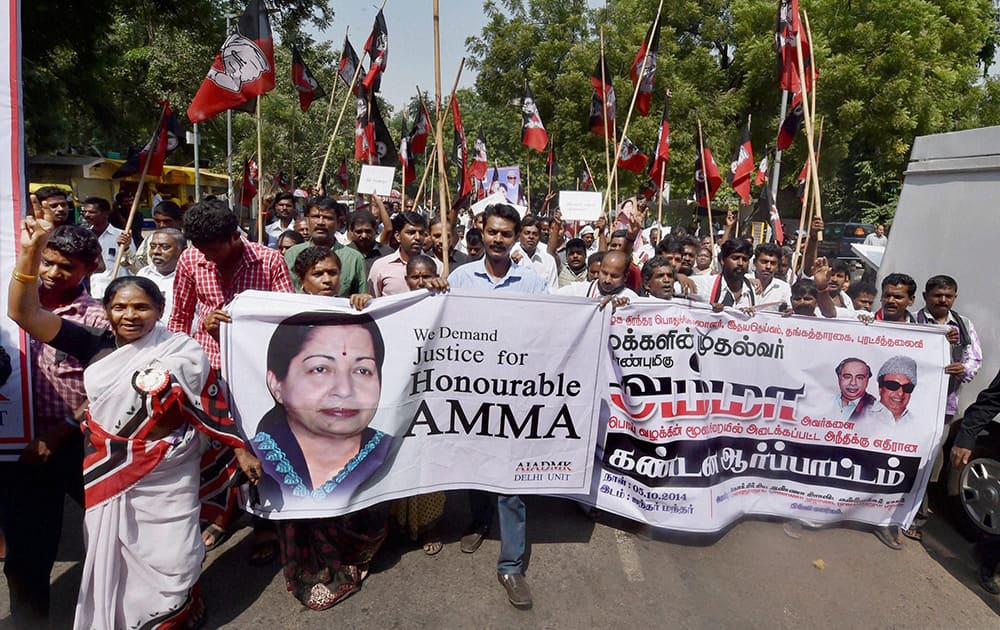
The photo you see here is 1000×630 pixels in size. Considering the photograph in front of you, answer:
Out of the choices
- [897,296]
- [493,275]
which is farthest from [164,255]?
[897,296]

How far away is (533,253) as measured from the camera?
6934 mm

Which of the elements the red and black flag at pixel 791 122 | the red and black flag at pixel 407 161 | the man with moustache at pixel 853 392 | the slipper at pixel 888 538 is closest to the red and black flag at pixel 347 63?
the red and black flag at pixel 407 161

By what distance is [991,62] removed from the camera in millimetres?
23938

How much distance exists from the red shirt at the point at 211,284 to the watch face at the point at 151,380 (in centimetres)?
84

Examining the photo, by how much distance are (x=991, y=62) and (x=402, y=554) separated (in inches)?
1156

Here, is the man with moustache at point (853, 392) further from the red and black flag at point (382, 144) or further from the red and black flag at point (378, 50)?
the red and black flag at point (378, 50)

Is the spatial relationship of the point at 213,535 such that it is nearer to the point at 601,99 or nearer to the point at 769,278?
the point at 769,278

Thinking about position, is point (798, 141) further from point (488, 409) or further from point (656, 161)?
point (488, 409)

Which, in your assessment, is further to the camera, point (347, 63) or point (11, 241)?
point (347, 63)

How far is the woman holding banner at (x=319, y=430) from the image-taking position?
3.09 meters

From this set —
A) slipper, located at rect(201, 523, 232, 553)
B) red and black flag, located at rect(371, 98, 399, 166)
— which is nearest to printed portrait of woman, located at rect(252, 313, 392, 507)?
slipper, located at rect(201, 523, 232, 553)

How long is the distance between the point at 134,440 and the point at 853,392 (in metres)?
3.60

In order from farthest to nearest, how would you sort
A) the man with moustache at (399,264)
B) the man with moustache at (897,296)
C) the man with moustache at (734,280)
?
the man with moustache at (734,280)
the man with moustache at (399,264)
the man with moustache at (897,296)

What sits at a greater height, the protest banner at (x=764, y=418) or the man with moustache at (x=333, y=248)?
the man with moustache at (x=333, y=248)
